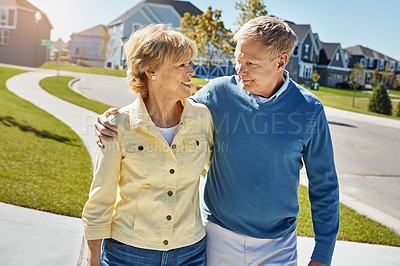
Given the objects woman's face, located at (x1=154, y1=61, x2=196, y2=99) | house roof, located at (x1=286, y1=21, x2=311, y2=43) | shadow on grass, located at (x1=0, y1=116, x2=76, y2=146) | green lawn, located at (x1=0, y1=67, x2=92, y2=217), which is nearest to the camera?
woman's face, located at (x1=154, y1=61, x2=196, y2=99)

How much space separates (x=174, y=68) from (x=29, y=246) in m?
2.79

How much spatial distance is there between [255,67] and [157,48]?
64cm

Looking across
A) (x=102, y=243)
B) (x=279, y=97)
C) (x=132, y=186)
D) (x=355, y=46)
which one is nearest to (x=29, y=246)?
(x=102, y=243)

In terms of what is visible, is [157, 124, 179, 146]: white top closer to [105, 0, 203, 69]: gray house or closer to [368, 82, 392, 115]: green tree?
[368, 82, 392, 115]: green tree

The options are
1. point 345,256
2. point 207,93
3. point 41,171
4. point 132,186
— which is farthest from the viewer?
point 41,171

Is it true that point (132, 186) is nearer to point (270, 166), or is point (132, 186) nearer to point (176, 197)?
point (176, 197)

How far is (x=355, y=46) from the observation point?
233 ft

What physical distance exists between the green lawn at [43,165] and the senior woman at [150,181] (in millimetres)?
3238

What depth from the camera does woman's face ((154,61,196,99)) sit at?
7.47 feet

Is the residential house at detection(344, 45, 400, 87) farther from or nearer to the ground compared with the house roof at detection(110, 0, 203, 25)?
nearer to the ground

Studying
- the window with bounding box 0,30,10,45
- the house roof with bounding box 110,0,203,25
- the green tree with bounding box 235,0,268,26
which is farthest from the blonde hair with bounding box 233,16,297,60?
the window with bounding box 0,30,10,45

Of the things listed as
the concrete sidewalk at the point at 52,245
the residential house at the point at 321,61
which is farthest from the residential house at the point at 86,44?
the concrete sidewalk at the point at 52,245

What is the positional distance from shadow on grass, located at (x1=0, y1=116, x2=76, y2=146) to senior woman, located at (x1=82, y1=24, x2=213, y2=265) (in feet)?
24.7

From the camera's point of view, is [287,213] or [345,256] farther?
[345,256]
